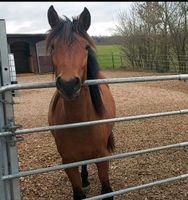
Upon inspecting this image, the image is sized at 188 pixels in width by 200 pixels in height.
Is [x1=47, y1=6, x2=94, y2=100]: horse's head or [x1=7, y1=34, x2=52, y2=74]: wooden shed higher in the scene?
[x1=7, y1=34, x2=52, y2=74]: wooden shed

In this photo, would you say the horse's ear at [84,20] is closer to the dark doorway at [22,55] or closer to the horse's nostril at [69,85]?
the horse's nostril at [69,85]

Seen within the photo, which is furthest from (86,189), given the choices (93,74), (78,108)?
(93,74)

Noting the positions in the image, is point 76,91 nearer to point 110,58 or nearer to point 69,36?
point 69,36

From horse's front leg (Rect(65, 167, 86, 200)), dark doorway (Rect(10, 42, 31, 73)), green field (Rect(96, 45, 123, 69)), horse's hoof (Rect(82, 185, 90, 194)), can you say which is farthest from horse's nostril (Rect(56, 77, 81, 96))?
dark doorway (Rect(10, 42, 31, 73))

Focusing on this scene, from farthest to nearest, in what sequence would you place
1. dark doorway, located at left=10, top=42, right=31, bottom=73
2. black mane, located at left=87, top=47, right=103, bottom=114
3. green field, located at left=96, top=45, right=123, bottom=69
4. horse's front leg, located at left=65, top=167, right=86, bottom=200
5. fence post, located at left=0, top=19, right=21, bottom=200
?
green field, located at left=96, top=45, right=123, bottom=69
dark doorway, located at left=10, top=42, right=31, bottom=73
horse's front leg, located at left=65, top=167, right=86, bottom=200
black mane, located at left=87, top=47, right=103, bottom=114
fence post, located at left=0, top=19, right=21, bottom=200

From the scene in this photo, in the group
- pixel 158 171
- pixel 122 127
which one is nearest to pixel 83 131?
pixel 158 171

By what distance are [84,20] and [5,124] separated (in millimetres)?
1019

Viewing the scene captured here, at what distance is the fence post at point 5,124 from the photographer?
6.61 feet

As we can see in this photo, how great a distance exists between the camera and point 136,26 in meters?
21.0

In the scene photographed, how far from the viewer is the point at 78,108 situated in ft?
8.89

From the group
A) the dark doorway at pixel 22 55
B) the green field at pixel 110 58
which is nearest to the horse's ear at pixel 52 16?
the green field at pixel 110 58

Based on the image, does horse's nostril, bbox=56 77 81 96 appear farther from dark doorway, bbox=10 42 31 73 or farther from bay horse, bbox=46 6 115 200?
dark doorway, bbox=10 42 31 73

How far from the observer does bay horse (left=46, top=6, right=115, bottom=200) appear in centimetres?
214

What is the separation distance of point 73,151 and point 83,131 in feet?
0.74
